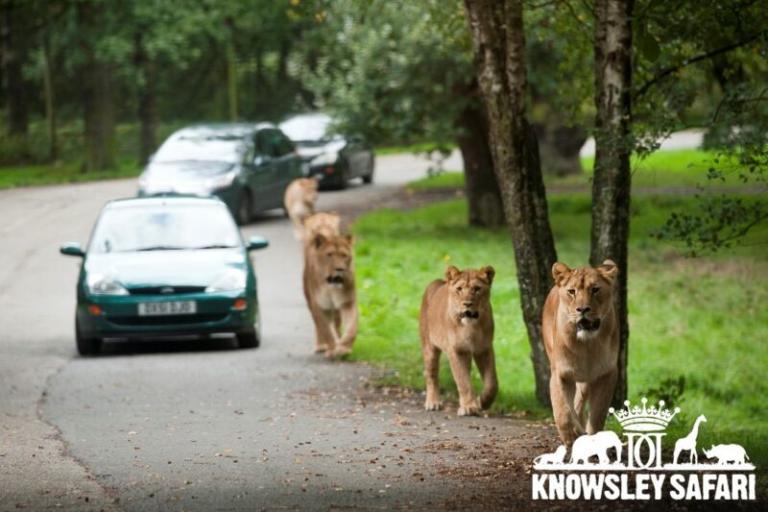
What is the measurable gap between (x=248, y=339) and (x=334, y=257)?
64.0 inches

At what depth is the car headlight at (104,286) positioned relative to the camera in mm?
18016

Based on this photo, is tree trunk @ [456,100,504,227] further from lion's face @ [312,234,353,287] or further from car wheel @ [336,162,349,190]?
lion's face @ [312,234,353,287]

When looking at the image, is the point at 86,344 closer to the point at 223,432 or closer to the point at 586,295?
the point at 223,432

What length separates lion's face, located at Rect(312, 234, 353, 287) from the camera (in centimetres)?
1756

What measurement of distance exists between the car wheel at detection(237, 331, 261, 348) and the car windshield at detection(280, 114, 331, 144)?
2183 cm

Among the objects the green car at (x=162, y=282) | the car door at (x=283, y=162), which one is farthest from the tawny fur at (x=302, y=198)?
the green car at (x=162, y=282)

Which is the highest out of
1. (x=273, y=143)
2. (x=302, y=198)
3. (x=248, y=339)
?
(x=273, y=143)

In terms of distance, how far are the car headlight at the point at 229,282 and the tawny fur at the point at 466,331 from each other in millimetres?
4749

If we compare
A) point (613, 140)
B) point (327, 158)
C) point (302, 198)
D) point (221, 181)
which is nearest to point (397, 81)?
point (302, 198)

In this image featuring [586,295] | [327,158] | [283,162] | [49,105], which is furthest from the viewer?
[49,105]

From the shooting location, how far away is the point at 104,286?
1808 centimetres

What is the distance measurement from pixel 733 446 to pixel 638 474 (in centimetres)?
133

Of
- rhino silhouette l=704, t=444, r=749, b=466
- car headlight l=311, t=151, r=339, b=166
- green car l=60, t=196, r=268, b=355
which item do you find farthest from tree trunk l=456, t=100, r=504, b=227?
rhino silhouette l=704, t=444, r=749, b=466

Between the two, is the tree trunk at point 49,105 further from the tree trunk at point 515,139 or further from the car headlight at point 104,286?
the tree trunk at point 515,139
